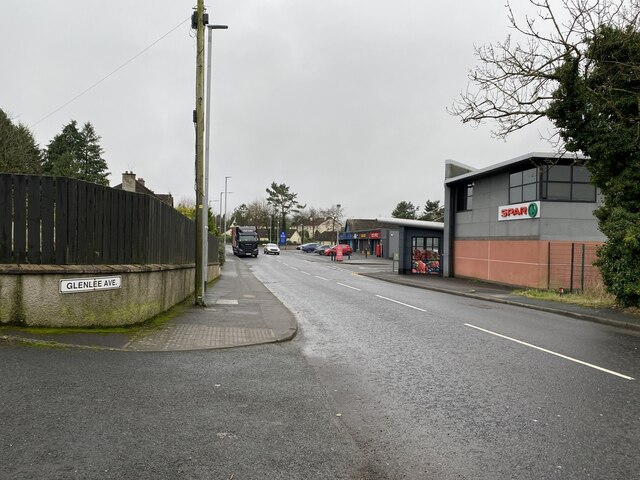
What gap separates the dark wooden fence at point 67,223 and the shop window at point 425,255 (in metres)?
27.1

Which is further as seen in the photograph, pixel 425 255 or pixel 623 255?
pixel 425 255

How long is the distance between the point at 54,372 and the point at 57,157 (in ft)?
198

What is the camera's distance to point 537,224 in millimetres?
22062

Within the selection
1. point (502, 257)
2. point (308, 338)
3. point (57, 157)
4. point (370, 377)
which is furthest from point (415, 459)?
point (57, 157)

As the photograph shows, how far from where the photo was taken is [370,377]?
6.50 metres

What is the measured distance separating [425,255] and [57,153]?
163 feet

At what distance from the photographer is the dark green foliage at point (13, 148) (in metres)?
32.0

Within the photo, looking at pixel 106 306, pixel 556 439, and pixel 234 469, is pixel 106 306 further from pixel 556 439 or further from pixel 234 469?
pixel 556 439

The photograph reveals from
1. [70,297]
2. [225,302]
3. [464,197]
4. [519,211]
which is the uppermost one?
[464,197]

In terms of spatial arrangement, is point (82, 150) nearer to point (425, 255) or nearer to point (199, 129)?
point (425, 255)

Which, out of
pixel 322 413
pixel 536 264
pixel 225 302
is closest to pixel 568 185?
pixel 536 264

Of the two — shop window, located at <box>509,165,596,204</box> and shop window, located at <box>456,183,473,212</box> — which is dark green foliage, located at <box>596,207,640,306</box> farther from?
shop window, located at <box>456,183,473,212</box>

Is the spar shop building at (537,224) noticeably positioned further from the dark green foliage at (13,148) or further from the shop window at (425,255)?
the dark green foliage at (13,148)

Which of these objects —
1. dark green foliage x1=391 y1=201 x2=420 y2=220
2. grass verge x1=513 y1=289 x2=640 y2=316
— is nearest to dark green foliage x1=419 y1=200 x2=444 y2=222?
dark green foliage x1=391 y1=201 x2=420 y2=220
